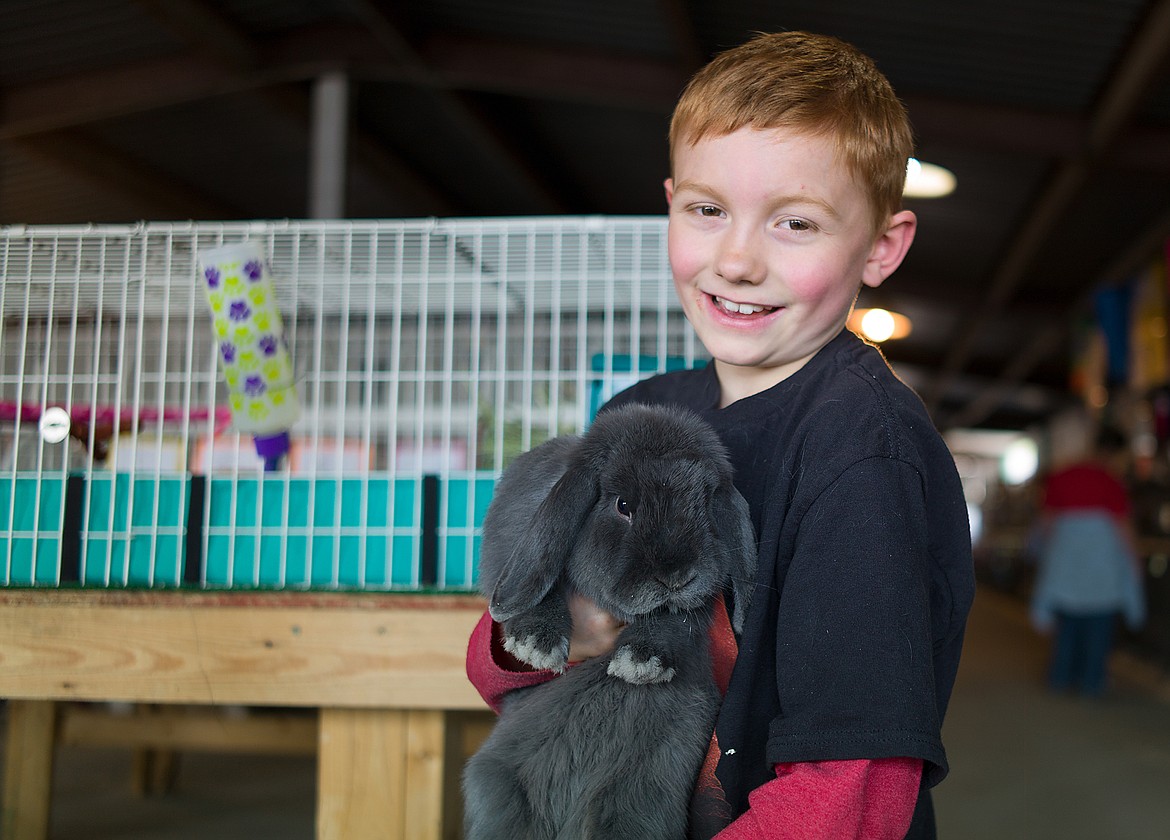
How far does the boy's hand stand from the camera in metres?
0.84

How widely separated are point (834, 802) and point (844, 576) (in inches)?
6.3

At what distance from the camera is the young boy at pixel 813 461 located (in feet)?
2.41

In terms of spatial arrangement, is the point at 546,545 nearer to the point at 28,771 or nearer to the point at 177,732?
the point at 28,771

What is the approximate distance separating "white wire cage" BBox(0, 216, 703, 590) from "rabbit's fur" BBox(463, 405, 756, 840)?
2.87ft

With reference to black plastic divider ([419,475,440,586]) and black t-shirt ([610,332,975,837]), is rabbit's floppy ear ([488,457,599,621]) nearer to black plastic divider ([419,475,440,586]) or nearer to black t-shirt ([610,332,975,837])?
black t-shirt ([610,332,975,837])

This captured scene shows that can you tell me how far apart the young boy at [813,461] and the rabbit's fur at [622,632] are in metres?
0.04

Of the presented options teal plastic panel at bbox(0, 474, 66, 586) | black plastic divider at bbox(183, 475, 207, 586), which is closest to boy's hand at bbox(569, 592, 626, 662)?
black plastic divider at bbox(183, 475, 207, 586)

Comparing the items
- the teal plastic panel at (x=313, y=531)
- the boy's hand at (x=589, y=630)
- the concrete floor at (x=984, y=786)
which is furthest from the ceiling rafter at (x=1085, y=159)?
the boy's hand at (x=589, y=630)

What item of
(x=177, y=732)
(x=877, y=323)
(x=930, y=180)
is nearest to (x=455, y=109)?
(x=930, y=180)

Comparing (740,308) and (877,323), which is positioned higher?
(877,323)

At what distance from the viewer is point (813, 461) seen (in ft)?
2.67

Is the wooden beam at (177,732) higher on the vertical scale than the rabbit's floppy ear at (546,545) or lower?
lower

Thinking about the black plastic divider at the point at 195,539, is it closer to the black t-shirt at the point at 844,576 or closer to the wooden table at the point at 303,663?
the wooden table at the point at 303,663

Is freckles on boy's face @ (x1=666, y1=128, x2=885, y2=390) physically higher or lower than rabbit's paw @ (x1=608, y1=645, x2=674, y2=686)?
higher
